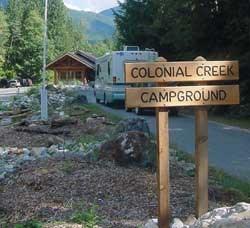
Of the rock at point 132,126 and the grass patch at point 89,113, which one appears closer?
the rock at point 132,126

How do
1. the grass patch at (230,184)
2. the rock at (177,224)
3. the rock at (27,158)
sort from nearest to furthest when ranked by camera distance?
the rock at (177,224) → the grass patch at (230,184) → the rock at (27,158)

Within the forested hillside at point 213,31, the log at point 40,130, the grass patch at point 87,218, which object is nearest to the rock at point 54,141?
the log at point 40,130

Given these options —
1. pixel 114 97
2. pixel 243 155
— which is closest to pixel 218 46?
pixel 114 97

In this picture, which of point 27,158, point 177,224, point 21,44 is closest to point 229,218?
point 177,224

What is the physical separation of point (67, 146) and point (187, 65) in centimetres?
783

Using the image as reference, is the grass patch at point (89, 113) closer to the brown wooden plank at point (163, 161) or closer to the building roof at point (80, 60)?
the brown wooden plank at point (163, 161)

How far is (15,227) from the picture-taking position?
6.68 m

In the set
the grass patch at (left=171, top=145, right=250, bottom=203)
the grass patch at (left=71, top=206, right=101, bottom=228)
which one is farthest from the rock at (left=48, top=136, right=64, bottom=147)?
the grass patch at (left=71, top=206, right=101, bottom=228)

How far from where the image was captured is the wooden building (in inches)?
3762

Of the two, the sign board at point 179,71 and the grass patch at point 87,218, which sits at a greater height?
the sign board at point 179,71

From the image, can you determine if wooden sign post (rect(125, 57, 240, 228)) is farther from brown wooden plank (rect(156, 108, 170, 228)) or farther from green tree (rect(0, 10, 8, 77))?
green tree (rect(0, 10, 8, 77))

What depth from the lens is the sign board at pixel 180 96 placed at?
655cm

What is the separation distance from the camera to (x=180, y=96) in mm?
6637

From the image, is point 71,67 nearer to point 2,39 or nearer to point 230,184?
point 2,39
